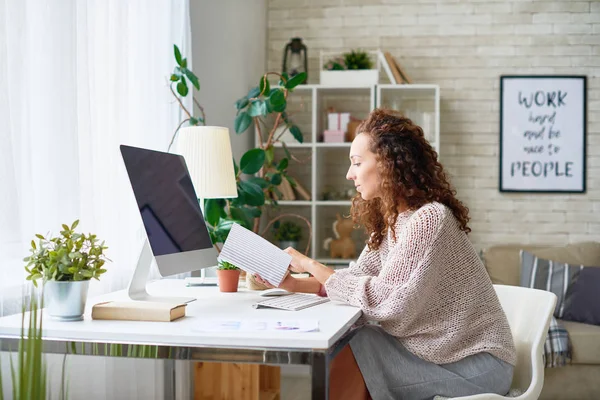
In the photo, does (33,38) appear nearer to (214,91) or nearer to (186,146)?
(186,146)

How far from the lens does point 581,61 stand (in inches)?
190

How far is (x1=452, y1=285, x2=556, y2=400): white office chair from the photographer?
1.97m

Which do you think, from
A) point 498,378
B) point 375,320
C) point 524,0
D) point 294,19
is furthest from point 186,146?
point 524,0

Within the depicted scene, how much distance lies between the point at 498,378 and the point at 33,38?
1603 mm

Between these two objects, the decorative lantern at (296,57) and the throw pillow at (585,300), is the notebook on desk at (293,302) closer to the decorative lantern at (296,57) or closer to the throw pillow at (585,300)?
the throw pillow at (585,300)

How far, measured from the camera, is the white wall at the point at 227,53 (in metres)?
3.84

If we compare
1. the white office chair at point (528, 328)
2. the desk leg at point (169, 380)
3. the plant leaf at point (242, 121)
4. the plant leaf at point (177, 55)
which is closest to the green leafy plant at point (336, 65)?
the plant leaf at point (242, 121)

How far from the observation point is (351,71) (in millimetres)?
4672

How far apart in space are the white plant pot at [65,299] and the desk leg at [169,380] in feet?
3.21

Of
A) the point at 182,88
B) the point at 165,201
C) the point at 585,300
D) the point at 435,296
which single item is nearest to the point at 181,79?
the point at 182,88

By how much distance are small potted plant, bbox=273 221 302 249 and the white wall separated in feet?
1.87

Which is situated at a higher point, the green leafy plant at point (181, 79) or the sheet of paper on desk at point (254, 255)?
the green leafy plant at point (181, 79)

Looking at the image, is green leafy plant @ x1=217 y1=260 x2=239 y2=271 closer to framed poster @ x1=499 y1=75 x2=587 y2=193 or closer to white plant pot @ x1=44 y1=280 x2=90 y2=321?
white plant pot @ x1=44 y1=280 x2=90 y2=321

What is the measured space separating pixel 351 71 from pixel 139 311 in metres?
3.14
